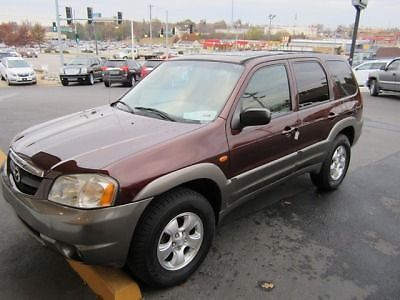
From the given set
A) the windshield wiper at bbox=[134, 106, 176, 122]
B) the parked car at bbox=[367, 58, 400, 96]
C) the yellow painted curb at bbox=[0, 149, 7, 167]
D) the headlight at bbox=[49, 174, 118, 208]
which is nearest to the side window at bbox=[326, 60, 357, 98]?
the windshield wiper at bbox=[134, 106, 176, 122]

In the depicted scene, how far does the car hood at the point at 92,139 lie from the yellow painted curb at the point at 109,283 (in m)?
0.95

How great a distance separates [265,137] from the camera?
11.7ft

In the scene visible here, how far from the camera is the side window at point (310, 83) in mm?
4117

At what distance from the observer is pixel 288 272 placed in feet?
10.5

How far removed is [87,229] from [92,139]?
80 cm

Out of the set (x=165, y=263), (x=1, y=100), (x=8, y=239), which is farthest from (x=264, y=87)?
(x=1, y=100)

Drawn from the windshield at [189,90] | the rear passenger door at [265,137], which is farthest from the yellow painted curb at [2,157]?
the rear passenger door at [265,137]

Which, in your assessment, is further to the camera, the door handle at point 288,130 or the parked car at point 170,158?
the door handle at point 288,130

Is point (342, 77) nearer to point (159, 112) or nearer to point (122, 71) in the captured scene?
point (159, 112)

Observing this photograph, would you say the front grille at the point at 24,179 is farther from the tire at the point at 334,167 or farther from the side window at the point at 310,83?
the tire at the point at 334,167

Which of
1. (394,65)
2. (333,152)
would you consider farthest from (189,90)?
(394,65)

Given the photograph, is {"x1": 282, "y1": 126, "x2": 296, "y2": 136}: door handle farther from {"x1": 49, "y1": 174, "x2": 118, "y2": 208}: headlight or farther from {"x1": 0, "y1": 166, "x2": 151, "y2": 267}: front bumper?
{"x1": 49, "y1": 174, "x2": 118, "y2": 208}: headlight

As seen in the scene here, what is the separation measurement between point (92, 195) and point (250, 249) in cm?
173

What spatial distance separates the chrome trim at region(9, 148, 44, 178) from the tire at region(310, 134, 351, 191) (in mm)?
3351
